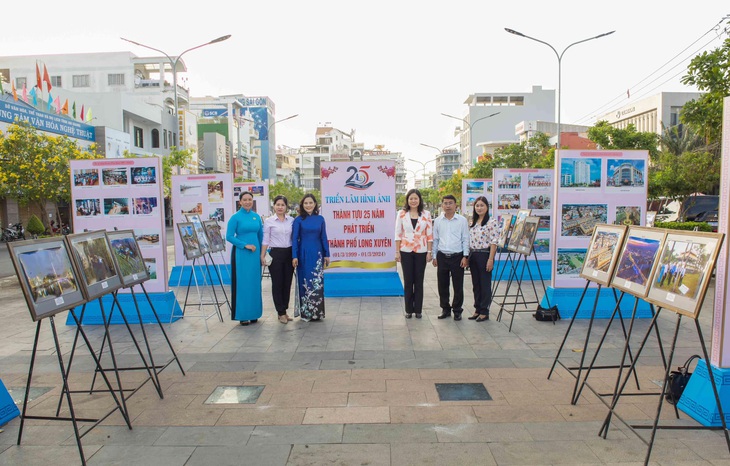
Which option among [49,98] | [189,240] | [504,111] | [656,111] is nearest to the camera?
[189,240]

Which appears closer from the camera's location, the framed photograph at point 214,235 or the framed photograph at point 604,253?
the framed photograph at point 604,253

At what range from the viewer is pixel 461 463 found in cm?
345

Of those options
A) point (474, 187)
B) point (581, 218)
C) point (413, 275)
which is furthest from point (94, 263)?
point (474, 187)

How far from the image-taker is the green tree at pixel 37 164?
16.2 m

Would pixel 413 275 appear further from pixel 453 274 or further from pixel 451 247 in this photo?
pixel 451 247

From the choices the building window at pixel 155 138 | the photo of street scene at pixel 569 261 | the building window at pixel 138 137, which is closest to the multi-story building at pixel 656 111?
the building window at pixel 155 138

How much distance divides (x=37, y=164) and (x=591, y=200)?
51.0 feet

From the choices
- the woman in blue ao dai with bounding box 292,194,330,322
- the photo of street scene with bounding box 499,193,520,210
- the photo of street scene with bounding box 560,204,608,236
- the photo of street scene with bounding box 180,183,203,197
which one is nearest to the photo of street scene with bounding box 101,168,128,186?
the woman in blue ao dai with bounding box 292,194,330,322

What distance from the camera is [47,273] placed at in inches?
149

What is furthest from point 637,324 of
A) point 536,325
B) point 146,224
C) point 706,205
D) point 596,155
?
point 706,205

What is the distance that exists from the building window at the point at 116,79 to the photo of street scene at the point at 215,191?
48.8m

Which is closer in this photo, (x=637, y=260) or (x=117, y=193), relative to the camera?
(x=637, y=260)

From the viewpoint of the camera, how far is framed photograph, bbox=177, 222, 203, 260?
26.1ft

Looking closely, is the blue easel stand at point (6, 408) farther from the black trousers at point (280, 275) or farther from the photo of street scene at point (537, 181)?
the photo of street scene at point (537, 181)
